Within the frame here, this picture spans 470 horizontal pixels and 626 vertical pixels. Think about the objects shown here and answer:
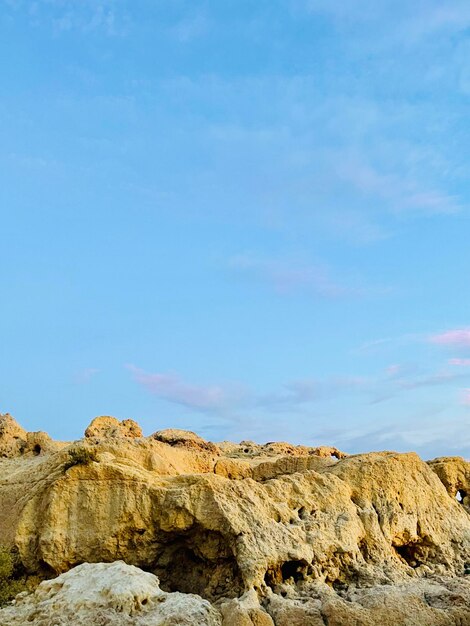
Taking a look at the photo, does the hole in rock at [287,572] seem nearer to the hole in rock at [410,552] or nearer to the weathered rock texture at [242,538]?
the weathered rock texture at [242,538]

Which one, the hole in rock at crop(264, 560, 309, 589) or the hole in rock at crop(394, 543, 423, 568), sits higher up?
the hole in rock at crop(394, 543, 423, 568)

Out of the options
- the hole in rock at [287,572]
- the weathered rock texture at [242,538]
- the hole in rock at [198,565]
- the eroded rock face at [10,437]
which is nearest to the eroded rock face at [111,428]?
the eroded rock face at [10,437]

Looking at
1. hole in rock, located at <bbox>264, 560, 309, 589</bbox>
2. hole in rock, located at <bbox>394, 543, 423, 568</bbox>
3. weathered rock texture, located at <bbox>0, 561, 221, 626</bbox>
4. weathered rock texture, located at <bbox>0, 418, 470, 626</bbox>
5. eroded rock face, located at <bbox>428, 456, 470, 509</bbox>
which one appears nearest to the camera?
weathered rock texture, located at <bbox>0, 561, 221, 626</bbox>

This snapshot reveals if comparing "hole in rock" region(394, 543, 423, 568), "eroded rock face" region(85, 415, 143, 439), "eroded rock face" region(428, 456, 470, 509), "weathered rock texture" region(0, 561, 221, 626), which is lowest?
"weathered rock texture" region(0, 561, 221, 626)

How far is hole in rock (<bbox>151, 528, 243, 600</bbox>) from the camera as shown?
51.6ft

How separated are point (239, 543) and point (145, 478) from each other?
2.87 metres

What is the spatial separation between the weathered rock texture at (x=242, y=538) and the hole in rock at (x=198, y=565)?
27 mm

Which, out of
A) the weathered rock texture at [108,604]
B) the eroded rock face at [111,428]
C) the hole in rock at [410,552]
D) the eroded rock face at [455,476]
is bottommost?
the weathered rock texture at [108,604]

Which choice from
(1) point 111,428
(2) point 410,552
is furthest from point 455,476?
(1) point 111,428

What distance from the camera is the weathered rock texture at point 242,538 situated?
15.2 m

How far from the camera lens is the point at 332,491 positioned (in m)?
18.8

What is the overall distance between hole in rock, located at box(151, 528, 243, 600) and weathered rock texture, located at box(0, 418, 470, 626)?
0.03 m

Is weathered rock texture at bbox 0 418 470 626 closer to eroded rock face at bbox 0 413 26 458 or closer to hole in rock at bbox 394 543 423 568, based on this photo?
hole in rock at bbox 394 543 423 568

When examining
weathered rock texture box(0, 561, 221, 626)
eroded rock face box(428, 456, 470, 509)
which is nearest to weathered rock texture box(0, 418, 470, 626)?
weathered rock texture box(0, 561, 221, 626)
